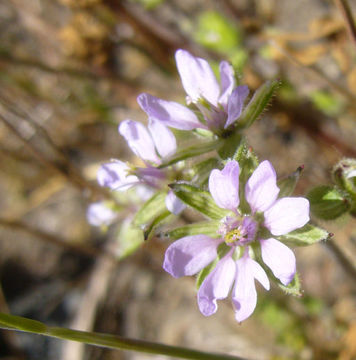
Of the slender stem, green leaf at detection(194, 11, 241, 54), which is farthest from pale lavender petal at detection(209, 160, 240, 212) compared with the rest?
green leaf at detection(194, 11, 241, 54)

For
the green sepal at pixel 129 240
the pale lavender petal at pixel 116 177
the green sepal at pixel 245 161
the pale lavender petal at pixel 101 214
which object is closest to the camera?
the green sepal at pixel 245 161

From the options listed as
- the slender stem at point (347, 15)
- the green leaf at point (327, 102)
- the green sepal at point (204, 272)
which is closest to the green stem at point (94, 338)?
the green sepal at point (204, 272)

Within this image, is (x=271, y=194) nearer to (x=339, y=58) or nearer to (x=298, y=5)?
(x=339, y=58)

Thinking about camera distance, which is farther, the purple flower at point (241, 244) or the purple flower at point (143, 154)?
the purple flower at point (143, 154)

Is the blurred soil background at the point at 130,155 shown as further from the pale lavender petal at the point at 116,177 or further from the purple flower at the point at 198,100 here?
the purple flower at the point at 198,100

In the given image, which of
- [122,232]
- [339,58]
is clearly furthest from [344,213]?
[339,58]

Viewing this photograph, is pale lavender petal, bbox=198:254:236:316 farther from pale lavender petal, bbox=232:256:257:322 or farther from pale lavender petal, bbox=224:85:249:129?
pale lavender petal, bbox=224:85:249:129
